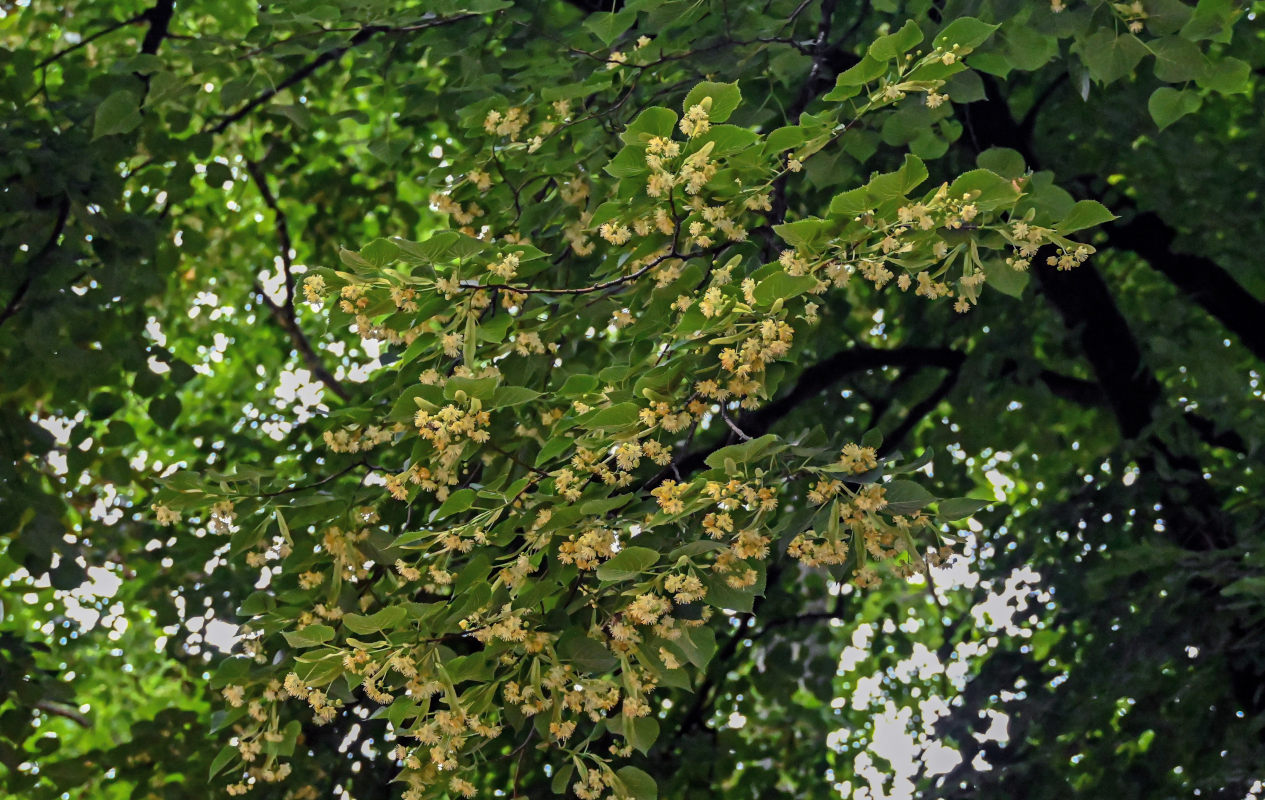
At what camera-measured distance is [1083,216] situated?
1.95 metres

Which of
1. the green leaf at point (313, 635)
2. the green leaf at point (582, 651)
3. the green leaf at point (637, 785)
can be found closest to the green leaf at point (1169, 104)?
the green leaf at point (582, 651)

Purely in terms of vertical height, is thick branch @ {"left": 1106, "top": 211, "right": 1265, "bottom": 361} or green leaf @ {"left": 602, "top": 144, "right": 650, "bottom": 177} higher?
thick branch @ {"left": 1106, "top": 211, "right": 1265, "bottom": 361}

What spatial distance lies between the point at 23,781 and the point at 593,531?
315cm

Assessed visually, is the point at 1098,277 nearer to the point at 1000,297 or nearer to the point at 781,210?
the point at 1000,297

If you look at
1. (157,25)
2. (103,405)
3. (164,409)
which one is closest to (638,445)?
(164,409)

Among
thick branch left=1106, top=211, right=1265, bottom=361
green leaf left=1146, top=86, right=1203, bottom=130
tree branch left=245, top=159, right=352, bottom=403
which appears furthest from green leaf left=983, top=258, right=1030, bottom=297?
tree branch left=245, top=159, right=352, bottom=403

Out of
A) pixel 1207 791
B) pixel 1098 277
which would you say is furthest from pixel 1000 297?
pixel 1207 791

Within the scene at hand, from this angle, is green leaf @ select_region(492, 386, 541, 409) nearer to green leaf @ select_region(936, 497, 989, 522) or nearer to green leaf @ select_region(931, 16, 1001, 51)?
green leaf @ select_region(936, 497, 989, 522)

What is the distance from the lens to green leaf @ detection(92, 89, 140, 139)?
3.66 meters

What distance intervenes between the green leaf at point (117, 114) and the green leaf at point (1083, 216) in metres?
2.73

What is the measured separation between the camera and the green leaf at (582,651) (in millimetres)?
2201

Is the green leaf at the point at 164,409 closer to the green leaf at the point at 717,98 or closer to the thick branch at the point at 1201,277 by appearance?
the green leaf at the point at 717,98

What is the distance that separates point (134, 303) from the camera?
4.59 m

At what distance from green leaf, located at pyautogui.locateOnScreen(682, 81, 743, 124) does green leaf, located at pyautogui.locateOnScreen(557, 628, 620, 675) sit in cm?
91
